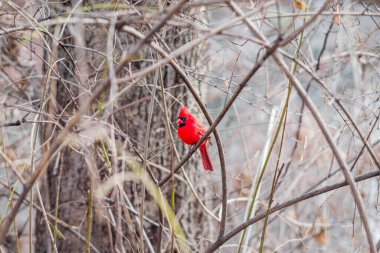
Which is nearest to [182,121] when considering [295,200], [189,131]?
[189,131]

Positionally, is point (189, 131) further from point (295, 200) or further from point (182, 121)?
point (295, 200)

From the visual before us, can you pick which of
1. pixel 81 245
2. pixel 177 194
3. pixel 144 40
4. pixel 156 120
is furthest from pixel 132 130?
pixel 144 40

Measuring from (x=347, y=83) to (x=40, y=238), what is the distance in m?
3.25

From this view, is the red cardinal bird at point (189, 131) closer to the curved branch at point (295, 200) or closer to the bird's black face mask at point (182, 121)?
the bird's black face mask at point (182, 121)

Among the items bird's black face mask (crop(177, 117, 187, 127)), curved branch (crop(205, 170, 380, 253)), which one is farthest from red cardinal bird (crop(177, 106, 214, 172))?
curved branch (crop(205, 170, 380, 253))

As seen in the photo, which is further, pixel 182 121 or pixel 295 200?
pixel 182 121

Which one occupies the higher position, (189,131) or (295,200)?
(189,131)

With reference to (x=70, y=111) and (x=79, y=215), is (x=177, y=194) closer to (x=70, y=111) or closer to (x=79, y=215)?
(x=79, y=215)

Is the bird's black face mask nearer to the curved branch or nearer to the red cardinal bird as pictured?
the red cardinal bird

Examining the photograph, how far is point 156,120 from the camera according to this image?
12.2 ft

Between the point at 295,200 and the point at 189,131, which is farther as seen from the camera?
the point at 189,131

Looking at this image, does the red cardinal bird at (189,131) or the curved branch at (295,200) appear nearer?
the curved branch at (295,200)

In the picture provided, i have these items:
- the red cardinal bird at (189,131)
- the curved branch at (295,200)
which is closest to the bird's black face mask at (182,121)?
the red cardinal bird at (189,131)

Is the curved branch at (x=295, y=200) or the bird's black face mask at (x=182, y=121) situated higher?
the bird's black face mask at (x=182, y=121)
